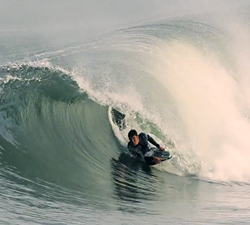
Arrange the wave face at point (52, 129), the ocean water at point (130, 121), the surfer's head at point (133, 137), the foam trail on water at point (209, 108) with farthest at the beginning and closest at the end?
1. the foam trail on water at point (209, 108)
2. the surfer's head at point (133, 137)
3. the wave face at point (52, 129)
4. the ocean water at point (130, 121)

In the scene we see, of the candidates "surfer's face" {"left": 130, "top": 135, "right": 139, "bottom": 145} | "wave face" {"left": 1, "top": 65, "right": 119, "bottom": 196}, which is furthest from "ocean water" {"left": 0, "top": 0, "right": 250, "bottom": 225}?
"surfer's face" {"left": 130, "top": 135, "right": 139, "bottom": 145}

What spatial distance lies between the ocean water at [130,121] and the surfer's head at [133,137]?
55cm

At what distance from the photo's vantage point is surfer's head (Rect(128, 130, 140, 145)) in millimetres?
9734

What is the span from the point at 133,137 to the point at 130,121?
183cm

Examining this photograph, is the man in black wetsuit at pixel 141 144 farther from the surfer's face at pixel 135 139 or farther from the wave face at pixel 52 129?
the wave face at pixel 52 129

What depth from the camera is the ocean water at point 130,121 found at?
25.0 ft

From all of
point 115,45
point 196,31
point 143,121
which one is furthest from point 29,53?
point 143,121

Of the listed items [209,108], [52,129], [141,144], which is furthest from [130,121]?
[209,108]

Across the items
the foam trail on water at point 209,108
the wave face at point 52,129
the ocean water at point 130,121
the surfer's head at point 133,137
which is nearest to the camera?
the ocean water at point 130,121

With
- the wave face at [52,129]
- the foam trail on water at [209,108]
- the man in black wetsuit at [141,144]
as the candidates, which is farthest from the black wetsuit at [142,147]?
the foam trail on water at [209,108]

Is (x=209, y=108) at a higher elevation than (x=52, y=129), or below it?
higher

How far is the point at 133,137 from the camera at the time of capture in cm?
975

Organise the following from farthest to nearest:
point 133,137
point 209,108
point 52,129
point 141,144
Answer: point 209,108, point 52,129, point 141,144, point 133,137

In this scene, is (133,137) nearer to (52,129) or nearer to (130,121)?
(130,121)
